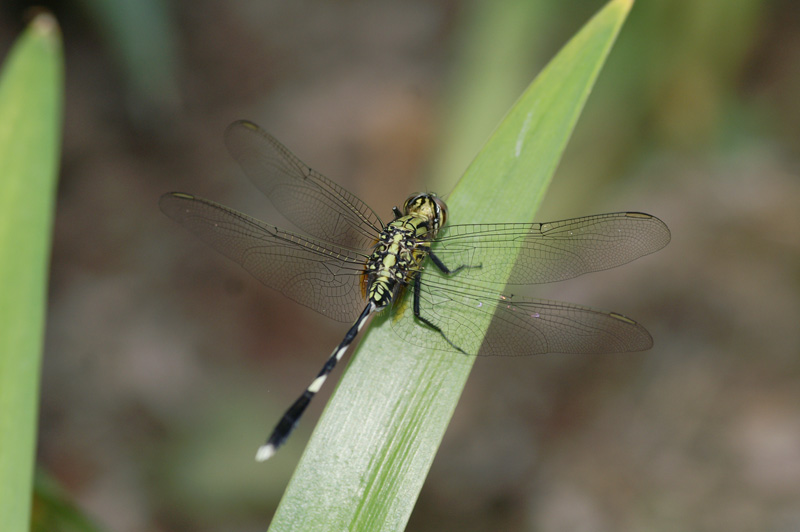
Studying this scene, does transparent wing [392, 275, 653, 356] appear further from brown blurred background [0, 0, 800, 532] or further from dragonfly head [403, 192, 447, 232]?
brown blurred background [0, 0, 800, 532]

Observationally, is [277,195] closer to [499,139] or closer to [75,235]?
[499,139]

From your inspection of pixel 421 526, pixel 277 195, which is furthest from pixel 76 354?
pixel 421 526

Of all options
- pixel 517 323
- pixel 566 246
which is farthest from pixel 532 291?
pixel 517 323

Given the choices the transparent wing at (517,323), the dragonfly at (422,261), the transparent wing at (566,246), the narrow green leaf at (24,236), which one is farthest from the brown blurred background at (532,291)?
the narrow green leaf at (24,236)

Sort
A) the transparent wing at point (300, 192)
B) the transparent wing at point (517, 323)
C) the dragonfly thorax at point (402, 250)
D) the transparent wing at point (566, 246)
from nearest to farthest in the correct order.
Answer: the transparent wing at point (517, 323) → the transparent wing at point (566, 246) → the dragonfly thorax at point (402, 250) → the transparent wing at point (300, 192)

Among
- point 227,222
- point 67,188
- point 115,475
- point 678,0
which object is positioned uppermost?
point 678,0

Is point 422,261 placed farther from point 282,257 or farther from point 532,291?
point 532,291

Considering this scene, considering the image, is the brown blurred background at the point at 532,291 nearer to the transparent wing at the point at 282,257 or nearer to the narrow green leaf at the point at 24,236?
the transparent wing at the point at 282,257
